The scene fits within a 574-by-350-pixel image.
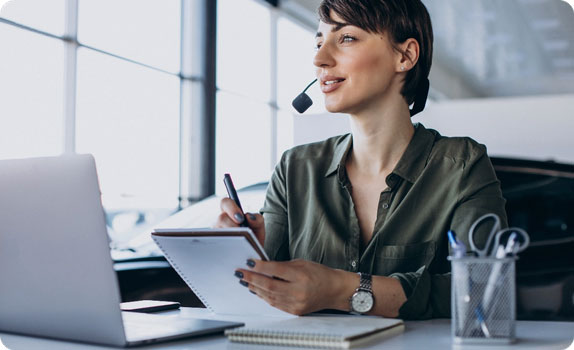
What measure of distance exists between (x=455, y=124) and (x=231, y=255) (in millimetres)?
2232

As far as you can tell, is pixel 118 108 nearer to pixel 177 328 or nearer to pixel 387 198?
pixel 387 198

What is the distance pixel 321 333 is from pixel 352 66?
802mm

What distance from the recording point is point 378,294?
3.75 ft

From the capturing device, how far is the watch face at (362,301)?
1.13 metres

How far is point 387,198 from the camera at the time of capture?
1461 millimetres

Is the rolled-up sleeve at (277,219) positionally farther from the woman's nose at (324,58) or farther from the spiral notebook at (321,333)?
the spiral notebook at (321,333)

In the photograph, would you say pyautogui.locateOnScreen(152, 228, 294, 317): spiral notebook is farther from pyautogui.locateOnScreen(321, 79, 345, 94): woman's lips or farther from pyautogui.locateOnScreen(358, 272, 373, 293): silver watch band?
pyautogui.locateOnScreen(321, 79, 345, 94): woman's lips

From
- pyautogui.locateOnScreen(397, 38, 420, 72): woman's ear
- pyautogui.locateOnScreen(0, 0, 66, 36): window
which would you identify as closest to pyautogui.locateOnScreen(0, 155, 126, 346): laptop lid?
pyautogui.locateOnScreen(397, 38, 420, 72): woman's ear

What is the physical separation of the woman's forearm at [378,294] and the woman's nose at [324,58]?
1.79 feet

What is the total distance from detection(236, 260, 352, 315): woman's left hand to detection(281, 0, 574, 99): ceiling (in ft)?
22.6

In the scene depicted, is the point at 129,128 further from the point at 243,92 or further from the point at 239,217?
the point at 239,217

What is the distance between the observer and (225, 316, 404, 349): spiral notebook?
2.60ft

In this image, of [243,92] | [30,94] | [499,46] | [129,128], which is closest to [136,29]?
[129,128]

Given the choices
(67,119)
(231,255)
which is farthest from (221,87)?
(231,255)
